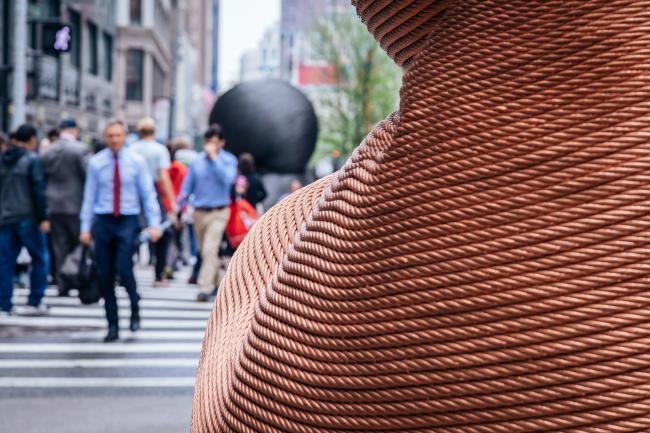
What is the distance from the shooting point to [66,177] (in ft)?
42.8

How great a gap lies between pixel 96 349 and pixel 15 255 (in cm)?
271

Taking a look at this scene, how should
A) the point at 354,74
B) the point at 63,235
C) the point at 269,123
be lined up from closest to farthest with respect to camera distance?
the point at 63,235 < the point at 269,123 < the point at 354,74

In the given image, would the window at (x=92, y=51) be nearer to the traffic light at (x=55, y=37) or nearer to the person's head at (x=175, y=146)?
the traffic light at (x=55, y=37)

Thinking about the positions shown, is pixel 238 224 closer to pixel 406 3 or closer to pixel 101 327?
pixel 101 327

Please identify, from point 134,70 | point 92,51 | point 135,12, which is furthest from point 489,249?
point 135,12

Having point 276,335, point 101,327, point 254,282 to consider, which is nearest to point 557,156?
point 276,335

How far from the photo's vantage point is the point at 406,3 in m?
1.89

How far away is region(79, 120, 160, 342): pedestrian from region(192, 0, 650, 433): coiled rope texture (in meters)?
7.88

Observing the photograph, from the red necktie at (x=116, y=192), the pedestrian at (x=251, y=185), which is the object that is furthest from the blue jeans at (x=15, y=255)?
the pedestrian at (x=251, y=185)

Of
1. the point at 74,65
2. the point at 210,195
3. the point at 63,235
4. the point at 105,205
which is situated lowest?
the point at 74,65

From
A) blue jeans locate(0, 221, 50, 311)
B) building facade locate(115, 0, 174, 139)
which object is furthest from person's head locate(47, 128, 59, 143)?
building facade locate(115, 0, 174, 139)

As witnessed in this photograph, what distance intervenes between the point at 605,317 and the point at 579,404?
113 mm

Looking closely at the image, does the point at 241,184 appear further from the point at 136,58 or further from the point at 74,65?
the point at 136,58

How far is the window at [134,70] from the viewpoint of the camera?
5903 cm
